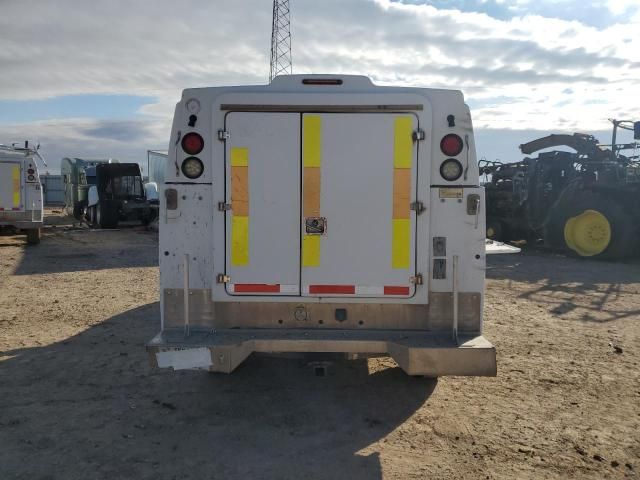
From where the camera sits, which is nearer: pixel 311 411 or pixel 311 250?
pixel 311 250

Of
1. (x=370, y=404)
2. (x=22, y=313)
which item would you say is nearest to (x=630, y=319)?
(x=370, y=404)

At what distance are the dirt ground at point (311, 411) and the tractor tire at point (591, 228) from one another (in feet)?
21.3

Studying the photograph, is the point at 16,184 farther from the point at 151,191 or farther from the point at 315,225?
the point at 315,225

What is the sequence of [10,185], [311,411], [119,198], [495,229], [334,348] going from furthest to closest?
1. [119,198]
2. [495,229]
3. [10,185]
4. [311,411]
5. [334,348]

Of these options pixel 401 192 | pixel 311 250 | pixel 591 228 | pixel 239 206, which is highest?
pixel 401 192

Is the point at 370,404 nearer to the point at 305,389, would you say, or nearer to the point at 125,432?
the point at 305,389

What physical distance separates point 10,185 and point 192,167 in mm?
12248

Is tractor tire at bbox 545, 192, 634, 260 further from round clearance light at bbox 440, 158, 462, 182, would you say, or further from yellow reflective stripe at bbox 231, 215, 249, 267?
yellow reflective stripe at bbox 231, 215, 249, 267

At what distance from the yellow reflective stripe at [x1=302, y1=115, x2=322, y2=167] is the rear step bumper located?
4.21 ft

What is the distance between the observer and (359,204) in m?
4.38

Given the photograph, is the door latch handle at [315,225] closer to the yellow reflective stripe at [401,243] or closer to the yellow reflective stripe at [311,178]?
the yellow reflective stripe at [311,178]

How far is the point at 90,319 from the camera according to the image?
25.8ft

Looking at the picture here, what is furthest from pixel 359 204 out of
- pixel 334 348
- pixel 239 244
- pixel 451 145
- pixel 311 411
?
pixel 311 411

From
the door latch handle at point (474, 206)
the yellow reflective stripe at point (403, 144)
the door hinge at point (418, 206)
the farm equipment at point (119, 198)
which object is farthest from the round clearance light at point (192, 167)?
the farm equipment at point (119, 198)
